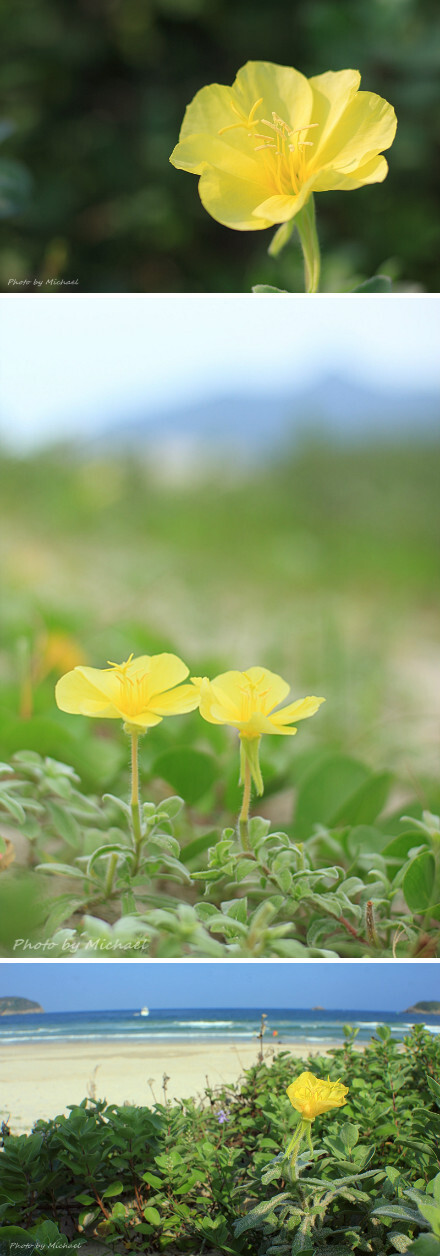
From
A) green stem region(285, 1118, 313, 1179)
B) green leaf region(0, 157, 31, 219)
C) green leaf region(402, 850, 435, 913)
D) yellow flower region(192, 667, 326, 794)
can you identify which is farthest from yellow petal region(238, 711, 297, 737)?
green leaf region(0, 157, 31, 219)

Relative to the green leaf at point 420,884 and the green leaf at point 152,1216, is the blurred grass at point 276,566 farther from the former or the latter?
the green leaf at point 152,1216

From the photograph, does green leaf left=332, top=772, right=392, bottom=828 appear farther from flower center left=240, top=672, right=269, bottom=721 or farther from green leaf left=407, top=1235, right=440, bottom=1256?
green leaf left=407, top=1235, right=440, bottom=1256

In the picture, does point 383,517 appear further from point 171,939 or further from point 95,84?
point 95,84

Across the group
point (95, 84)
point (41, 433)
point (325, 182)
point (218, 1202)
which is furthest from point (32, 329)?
point (95, 84)

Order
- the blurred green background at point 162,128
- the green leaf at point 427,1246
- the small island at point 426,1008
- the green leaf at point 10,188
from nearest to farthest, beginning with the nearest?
1. the green leaf at point 427,1246
2. the small island at point 426,1008
3. the green leaf at point 10,188
4. the blurred green background at point 162,128

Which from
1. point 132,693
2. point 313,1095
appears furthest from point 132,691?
point 313,1095

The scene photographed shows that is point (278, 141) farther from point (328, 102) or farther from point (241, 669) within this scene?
point (241, 669)

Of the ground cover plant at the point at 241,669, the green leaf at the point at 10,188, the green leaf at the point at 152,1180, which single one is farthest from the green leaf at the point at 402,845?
the green leaf at the point at 10,188
